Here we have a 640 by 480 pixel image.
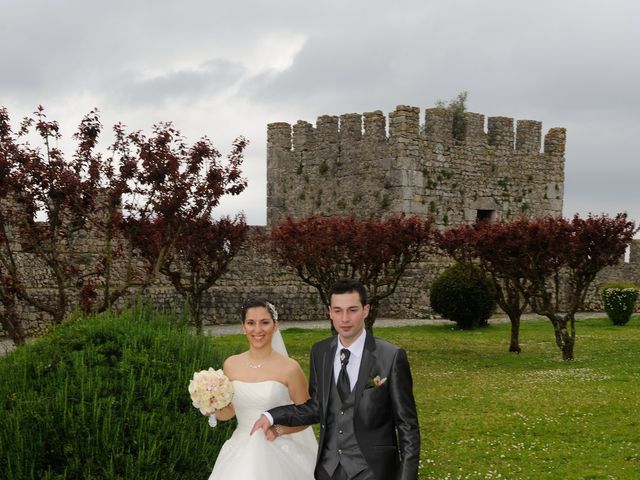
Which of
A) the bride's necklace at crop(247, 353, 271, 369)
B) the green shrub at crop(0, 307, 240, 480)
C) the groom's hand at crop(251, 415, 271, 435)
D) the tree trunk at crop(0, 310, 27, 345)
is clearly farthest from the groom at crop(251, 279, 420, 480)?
the tree trunk at crop(0, 310, 27, 345)

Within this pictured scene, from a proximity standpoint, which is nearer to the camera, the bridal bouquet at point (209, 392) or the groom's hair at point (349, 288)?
the groom's hair at point (349, 288)

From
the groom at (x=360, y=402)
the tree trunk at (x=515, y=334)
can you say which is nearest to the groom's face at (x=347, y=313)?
the groom at (x=360, y=402)

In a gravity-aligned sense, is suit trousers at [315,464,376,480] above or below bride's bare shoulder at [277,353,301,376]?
below

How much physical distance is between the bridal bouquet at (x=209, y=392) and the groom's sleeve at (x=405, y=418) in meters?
1.22

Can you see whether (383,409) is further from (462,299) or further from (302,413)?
(462,299)

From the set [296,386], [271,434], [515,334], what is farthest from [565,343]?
[271,434]

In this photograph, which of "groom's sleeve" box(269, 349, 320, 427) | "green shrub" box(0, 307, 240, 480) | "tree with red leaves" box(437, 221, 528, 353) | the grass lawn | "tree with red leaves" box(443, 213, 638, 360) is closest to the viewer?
"groom's sleeve" box(269, 349, 320, 427)

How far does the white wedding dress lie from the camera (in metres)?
5.71

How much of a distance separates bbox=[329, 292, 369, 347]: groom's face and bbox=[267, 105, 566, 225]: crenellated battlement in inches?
809

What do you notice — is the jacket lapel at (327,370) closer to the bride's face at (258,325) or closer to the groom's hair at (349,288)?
the groom's hair at (349,288)

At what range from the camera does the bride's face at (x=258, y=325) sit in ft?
19.0

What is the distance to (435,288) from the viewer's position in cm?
2564

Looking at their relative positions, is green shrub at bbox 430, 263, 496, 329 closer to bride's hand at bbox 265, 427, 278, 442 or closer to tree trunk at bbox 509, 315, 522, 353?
tree trunk at bbox 509, 315, 522, 353

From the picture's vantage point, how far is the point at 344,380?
16.5ft
